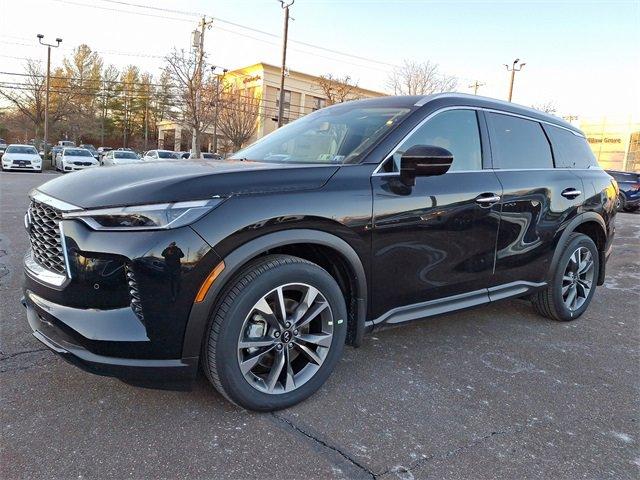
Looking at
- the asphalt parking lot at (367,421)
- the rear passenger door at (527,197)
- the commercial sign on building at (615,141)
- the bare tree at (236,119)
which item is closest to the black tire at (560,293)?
the rear passenger door at (527,197)

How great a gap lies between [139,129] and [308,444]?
70122 millimetres

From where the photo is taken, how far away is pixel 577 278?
14.7 ft

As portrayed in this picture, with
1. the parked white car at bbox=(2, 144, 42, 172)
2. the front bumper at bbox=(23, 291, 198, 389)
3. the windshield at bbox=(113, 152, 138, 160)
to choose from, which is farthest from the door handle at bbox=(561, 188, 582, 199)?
the windshield at bbox=(113, 152, 138, 160)

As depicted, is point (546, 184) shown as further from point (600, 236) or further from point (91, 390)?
point (91, 390)

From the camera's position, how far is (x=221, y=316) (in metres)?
2.38

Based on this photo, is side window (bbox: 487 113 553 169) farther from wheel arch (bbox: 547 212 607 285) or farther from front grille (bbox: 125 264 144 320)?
front grille (bbox: 125 264 144 320)

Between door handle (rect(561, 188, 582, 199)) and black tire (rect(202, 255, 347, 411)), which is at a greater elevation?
door handle (rect(561, 188, 582, 199))

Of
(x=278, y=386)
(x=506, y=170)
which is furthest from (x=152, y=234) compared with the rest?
→ (x=506, y=170)

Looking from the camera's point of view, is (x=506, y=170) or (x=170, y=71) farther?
(x=170, y=71)

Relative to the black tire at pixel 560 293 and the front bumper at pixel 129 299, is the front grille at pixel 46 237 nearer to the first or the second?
the front bumper at pixel 129 299

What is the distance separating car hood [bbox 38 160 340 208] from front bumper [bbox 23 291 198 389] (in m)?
0.54

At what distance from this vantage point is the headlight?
2.23 metres

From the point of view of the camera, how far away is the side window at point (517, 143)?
3713 millimetres

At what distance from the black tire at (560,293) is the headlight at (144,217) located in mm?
3194
